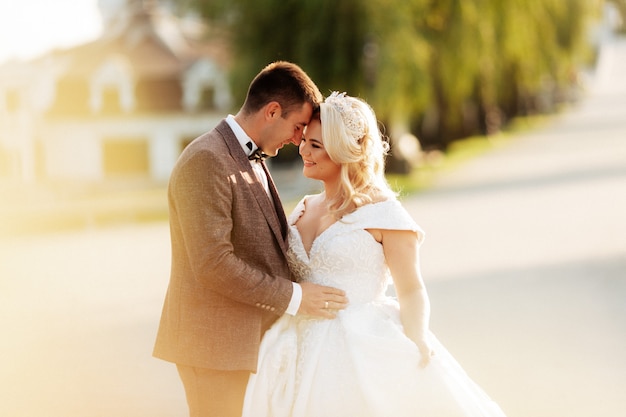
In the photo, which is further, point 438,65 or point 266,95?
point 438,65

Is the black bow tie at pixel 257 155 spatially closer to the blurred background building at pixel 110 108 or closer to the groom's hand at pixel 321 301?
the groom's hand at pixel 321 301

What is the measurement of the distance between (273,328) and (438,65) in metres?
18.5

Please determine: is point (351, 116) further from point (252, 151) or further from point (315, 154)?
point (252, 151)

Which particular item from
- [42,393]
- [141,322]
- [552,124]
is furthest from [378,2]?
[552,124]

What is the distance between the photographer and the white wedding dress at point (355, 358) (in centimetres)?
352

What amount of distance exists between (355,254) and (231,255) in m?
0.57

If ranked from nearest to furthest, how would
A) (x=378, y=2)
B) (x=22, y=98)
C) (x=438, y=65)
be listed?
(x=378, y=2), (x=438, y=65), (x=22, y=98)

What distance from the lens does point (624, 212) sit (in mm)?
13984

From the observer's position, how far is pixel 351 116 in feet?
11.8

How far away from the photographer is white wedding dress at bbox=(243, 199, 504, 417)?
3.52 metres

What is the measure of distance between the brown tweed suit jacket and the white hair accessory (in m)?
0.41

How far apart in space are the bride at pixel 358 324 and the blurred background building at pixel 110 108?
1354 inches

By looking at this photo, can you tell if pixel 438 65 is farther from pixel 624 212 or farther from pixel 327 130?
pixel 327 130

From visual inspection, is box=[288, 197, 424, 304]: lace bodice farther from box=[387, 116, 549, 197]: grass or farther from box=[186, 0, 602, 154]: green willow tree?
box=[186, 0, 602, 154]: green willow tree
